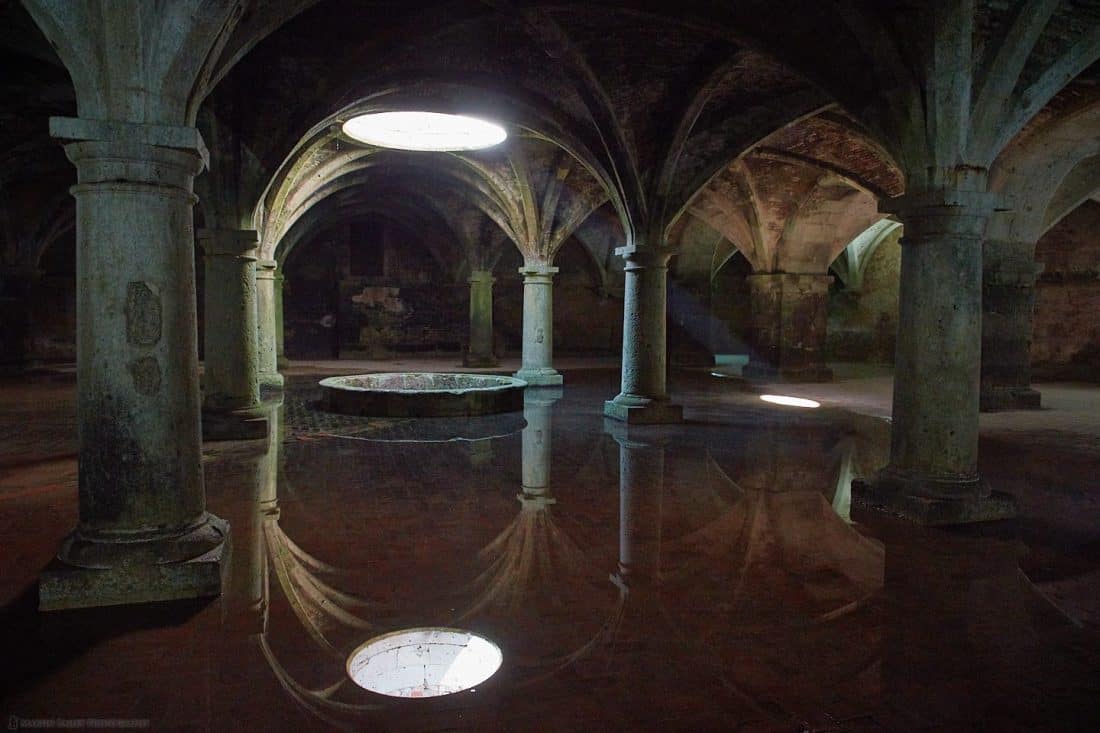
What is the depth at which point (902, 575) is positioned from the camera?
13.9 feet

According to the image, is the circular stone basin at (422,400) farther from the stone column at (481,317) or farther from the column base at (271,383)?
the stone column at (481,317)

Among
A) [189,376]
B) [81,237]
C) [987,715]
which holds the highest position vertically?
[81,237]

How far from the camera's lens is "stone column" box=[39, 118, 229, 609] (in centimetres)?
368

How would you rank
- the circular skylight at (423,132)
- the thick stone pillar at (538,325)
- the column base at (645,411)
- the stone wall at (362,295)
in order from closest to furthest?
the column base at (645,411) < the circular skylight at (423,132) < the thick stone pillar at (538,325) < the stone wall at (362,295)

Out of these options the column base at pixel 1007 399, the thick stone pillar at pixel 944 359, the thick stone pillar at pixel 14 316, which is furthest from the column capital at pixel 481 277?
the thick stone pillar at pixel 944 359

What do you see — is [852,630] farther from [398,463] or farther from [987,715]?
[398,463]

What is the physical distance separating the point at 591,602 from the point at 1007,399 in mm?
10847

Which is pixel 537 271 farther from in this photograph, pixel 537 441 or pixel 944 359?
pixel 944 359

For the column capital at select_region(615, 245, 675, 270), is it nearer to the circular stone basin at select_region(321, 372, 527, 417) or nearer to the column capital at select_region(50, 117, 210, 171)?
the circular stone basin at select_region(321, 372, 527, 417)

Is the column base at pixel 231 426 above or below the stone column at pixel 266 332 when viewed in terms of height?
below

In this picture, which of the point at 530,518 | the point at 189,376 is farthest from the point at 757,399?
the point at 189,376

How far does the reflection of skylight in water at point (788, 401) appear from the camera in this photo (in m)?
12.4

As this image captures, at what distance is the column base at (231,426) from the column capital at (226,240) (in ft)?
5.92

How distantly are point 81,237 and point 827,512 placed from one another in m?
5.24
